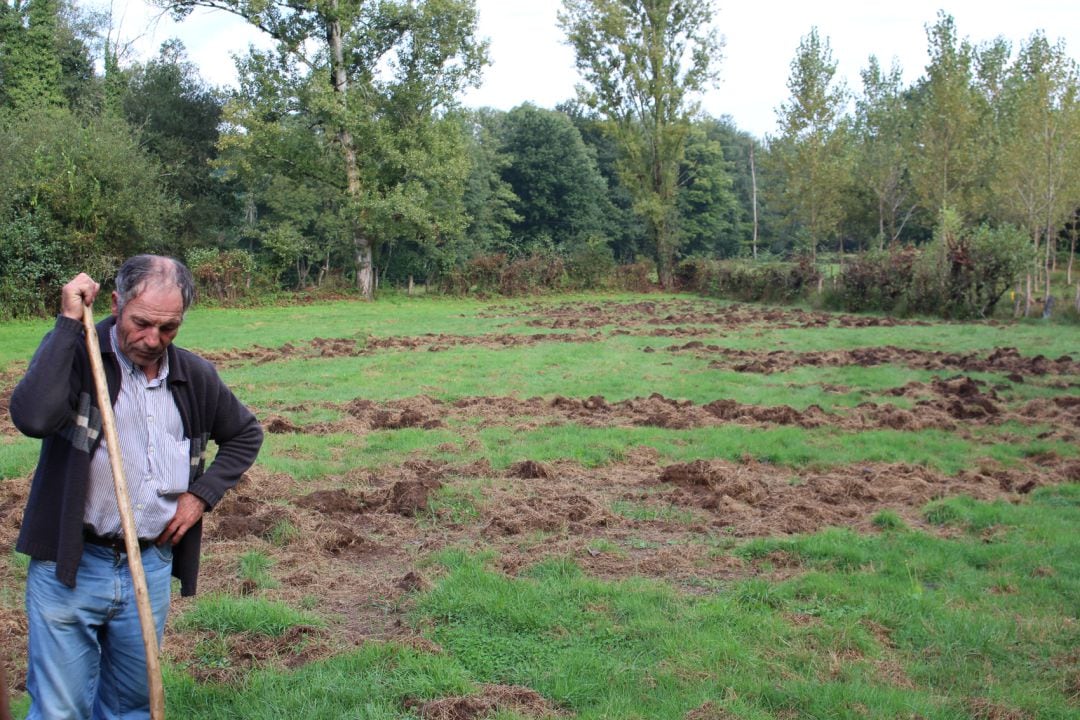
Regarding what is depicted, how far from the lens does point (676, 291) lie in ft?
150

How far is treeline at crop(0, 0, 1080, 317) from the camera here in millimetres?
27938

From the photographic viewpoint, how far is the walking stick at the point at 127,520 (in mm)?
2973

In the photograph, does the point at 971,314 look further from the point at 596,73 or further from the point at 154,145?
the point at 154,145

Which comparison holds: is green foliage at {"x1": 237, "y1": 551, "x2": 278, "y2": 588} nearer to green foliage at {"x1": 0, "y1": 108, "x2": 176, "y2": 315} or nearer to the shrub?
green foliage at {"x1": 0, "y1": 108, "x2": 176, "y2": 315}

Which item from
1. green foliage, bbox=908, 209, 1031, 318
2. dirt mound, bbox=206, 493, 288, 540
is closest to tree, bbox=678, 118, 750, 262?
green foliage, bbox=908, 209, 1031, 318

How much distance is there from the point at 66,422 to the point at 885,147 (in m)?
49.2

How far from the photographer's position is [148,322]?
3148mm

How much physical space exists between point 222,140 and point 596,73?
20.7m

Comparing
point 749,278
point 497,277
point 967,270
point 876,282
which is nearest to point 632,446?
point 967,270

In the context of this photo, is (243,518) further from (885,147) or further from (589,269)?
(885,147)

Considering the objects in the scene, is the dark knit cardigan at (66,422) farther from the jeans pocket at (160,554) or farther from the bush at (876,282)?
the bush at (876,282)

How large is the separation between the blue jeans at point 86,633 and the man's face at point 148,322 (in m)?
0.71

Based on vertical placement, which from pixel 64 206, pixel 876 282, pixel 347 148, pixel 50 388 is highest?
pixel 347 148

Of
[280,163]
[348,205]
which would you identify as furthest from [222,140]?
[348,205]
